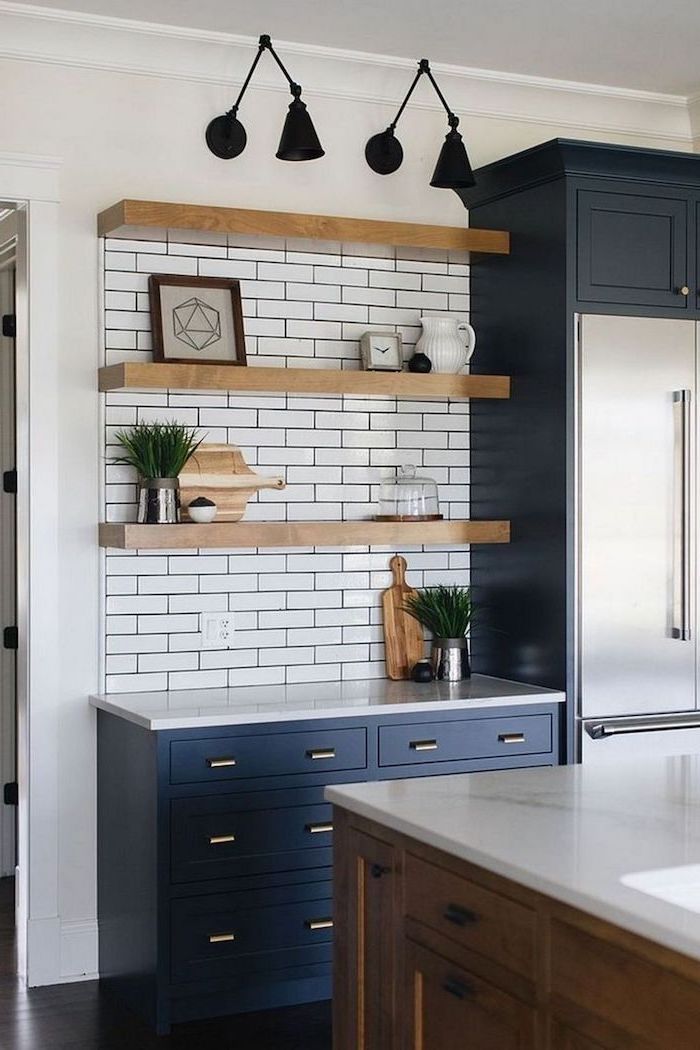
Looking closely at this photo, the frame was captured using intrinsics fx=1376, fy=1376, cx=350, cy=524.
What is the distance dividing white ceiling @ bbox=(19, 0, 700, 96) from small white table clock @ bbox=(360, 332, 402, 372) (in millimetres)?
951

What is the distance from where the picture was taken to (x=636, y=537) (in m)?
4.41

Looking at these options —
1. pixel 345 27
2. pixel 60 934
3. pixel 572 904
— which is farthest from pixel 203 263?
pixel 572 904

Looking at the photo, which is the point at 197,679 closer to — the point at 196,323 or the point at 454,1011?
the point at 196,323

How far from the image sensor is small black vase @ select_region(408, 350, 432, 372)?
458 centimetres

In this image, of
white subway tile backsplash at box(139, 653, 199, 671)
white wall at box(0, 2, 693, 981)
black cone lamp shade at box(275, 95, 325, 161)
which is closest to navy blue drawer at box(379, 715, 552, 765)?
white subway tile backsplash at box(139, 653, 199, 671)

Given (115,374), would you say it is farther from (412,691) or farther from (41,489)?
(412,691)

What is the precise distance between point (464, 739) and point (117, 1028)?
4.30 ft

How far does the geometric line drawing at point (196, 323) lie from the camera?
14.3ft

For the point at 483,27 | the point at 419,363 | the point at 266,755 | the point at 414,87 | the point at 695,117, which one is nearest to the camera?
the point at 266,755

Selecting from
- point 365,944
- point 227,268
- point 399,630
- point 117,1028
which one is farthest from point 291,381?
point 365,944

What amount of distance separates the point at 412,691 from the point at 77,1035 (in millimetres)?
1434

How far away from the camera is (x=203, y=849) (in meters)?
3.90

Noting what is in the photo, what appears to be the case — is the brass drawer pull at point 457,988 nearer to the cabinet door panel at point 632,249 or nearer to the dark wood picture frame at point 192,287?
the dark wood picture frame at point 192,287

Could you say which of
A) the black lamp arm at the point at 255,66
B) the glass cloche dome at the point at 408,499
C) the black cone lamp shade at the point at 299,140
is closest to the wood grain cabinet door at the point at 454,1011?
the glass cloche dome at the point at 408,499
